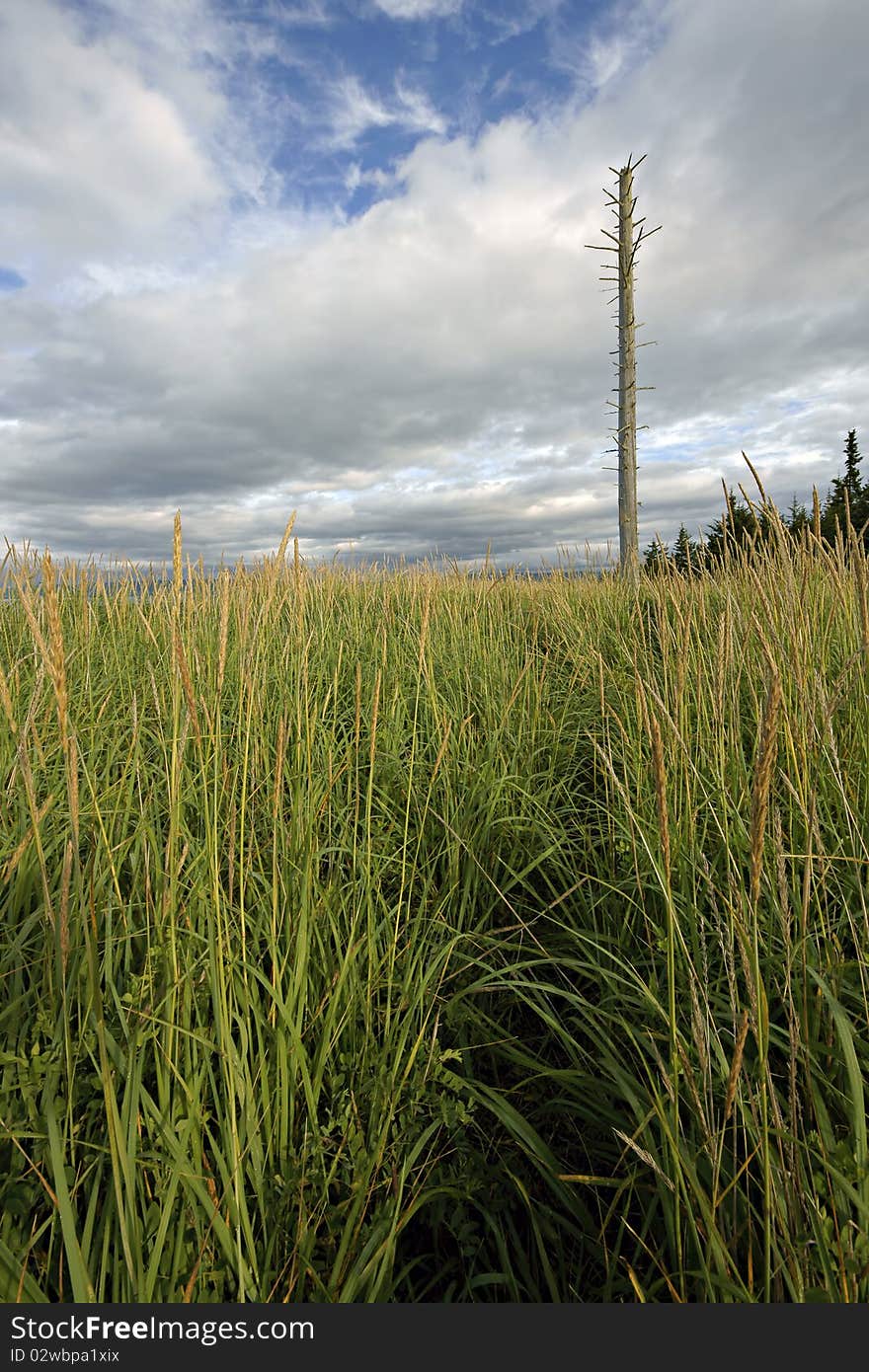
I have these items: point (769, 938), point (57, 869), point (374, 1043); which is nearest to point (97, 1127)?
point (374, 1043)

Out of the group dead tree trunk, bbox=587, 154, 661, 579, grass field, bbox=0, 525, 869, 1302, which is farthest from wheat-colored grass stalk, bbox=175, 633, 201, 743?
dead tree trunk, bbox=587, 154, 661, 579

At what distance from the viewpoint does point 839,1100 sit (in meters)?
1.17

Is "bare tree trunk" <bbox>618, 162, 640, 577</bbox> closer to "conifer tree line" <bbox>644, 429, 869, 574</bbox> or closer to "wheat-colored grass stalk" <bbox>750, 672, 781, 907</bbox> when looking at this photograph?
"conifer tree line" <bbox>644, 429, 869, 574</bbox>

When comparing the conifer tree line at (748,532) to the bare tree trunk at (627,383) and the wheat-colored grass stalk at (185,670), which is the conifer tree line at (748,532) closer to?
the wheat-colored grass stalk at (185,670)

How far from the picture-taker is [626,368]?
9703 mm

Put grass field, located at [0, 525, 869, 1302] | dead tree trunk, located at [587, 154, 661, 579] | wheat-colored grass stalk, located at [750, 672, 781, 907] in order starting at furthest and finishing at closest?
dead tree trunk, located at [587, 154, 661, 579] → grass field, located at [0, 525, 869, 1302] → wheat-colored grass stalk, located at [750, 672, 781, 907]

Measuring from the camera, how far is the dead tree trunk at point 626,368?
31.1 ft

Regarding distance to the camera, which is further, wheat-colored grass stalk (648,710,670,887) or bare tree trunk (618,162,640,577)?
bare tree trunk (618,162,640,577)

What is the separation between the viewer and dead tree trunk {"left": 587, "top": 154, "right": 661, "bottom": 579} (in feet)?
31.1

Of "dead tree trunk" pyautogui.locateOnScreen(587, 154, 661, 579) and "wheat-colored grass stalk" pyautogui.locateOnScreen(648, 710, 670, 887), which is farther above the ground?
"dead tree trunk" pyautogui.locateOnScreen(587, 154, 661, 579)

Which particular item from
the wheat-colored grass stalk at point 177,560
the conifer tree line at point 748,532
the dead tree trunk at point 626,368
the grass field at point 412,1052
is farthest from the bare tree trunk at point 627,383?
the wheat-colored grass stalk at point 177,560

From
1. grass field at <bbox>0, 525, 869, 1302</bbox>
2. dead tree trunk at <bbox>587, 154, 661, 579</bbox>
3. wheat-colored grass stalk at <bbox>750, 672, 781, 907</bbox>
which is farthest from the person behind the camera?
dead tree trunk at <bbox>587, 154, 661, 579</bbox>

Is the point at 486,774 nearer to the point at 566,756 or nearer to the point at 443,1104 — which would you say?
the point at 566,756

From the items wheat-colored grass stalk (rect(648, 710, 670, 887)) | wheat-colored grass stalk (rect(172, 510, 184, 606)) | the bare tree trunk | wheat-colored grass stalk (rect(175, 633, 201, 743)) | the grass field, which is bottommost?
the grass field
